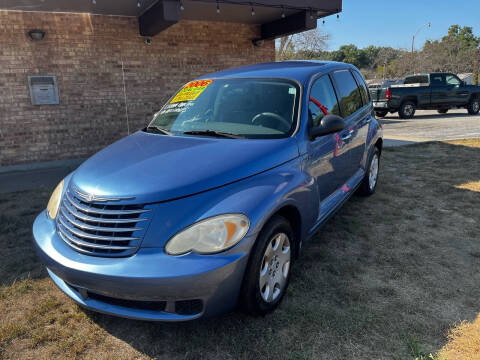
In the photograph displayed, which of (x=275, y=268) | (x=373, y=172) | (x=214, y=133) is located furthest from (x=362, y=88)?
(x=275, y=268)

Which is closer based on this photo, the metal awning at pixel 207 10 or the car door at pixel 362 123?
the car door at pixel 362 123

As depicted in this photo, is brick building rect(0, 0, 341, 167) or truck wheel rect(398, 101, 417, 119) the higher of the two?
brick building rect(0, 0, 341, 167)

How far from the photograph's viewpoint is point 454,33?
78750 mm

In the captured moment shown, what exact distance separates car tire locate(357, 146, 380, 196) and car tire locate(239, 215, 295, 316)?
2.62m

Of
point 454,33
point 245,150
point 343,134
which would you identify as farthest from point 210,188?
point 454,33

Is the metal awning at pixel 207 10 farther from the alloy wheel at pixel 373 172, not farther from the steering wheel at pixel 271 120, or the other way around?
the steering wheel at pixel 271 120

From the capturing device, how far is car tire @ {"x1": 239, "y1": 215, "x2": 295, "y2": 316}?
2254 millimetres

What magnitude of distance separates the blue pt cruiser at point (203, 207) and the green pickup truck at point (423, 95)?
14.4m

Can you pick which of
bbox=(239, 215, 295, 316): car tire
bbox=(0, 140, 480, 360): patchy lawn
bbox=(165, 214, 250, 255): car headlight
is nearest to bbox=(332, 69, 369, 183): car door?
bbox=(0, 140, 480, 360): patchy lawn

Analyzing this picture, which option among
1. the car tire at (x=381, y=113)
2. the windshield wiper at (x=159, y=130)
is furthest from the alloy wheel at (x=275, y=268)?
the car tire at (x=381, y=113)

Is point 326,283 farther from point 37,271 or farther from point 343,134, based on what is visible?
point 37,271

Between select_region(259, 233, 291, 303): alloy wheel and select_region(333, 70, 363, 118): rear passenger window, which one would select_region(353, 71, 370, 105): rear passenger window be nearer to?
select_region(333, 70, 363, 118): rear passenger window

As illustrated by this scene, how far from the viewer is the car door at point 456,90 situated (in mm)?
16859

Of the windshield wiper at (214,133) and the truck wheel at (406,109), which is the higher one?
the windshield wiper at (214,133)
